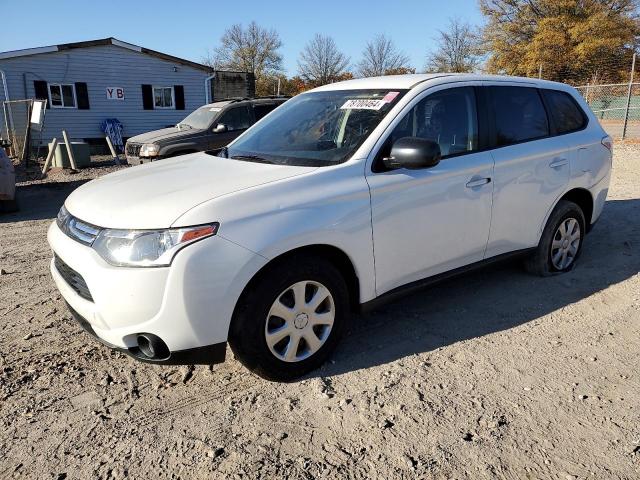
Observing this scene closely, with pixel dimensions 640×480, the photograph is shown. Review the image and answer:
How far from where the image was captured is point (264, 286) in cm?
282

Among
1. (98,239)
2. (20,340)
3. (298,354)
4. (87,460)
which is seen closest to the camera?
(87,460)

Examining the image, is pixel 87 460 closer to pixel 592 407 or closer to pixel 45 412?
pixel 45 412

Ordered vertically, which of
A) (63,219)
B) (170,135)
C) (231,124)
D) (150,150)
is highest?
(231,124)

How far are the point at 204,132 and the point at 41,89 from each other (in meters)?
11.5

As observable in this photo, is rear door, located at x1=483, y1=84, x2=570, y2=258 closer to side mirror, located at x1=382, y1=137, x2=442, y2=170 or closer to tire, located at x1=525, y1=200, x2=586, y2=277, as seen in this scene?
tire, located at x1=525, y1=200, x2=586, y2=277

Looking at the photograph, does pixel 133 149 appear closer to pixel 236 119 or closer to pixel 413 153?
pixel 236 119

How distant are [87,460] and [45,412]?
1.78 feet

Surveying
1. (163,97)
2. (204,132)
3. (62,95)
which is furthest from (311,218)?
(163,97)

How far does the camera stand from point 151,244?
262cm

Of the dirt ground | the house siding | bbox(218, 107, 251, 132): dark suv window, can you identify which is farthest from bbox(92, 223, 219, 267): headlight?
the house siding

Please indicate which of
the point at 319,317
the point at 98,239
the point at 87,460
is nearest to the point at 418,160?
the point at 319,317

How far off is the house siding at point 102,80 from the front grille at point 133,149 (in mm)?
8965

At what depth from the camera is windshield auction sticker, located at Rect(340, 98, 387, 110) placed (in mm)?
3549

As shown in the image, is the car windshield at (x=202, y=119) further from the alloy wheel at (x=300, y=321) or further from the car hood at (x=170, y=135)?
the alloy wheel at (x=300, y=321)
